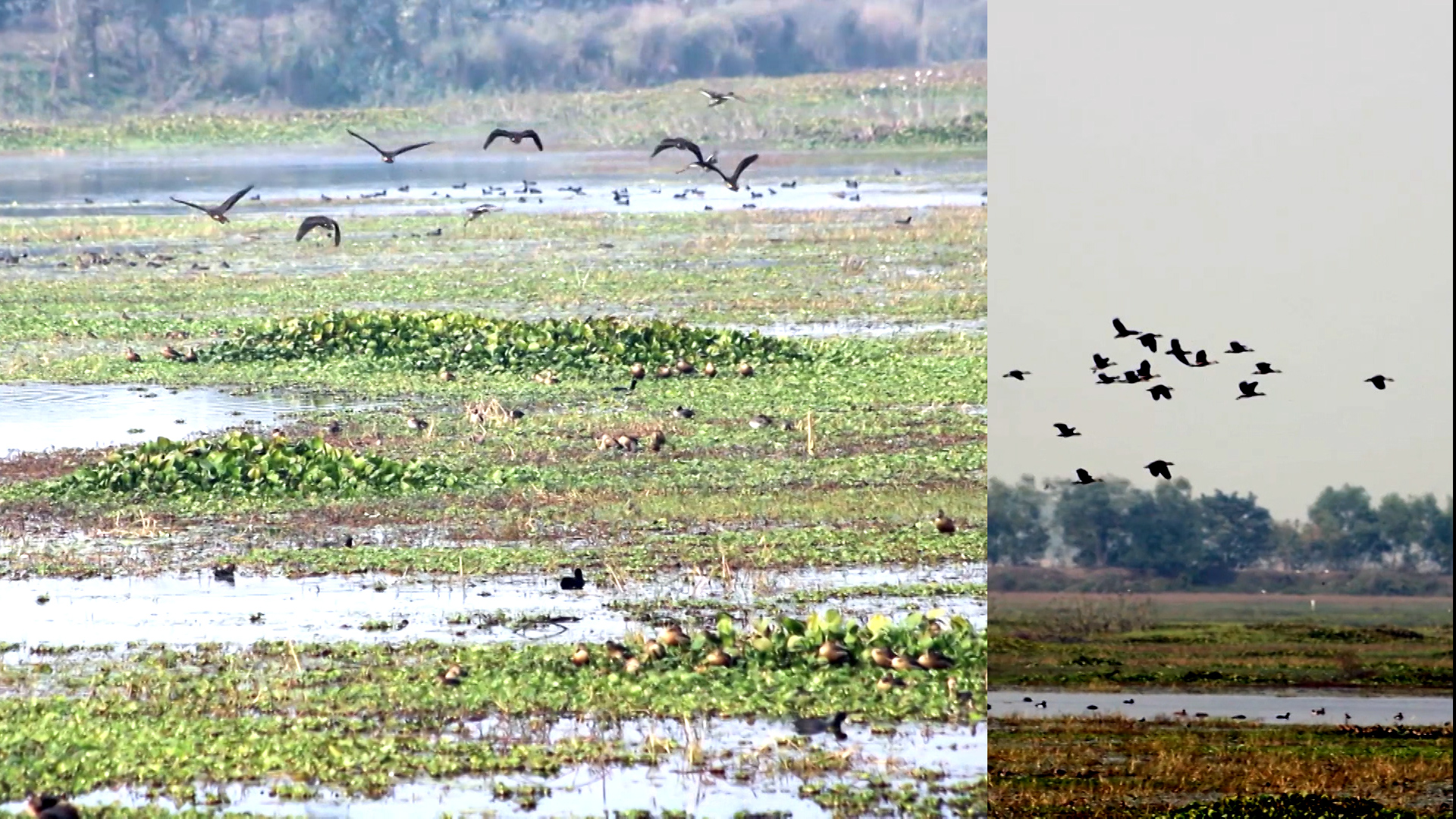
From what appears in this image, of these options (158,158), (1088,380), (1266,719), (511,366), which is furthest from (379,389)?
(1266,719)

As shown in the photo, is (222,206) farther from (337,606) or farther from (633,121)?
(337,606)

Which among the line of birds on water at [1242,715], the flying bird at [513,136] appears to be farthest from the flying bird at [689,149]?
the line of birds on water at [1242,715]

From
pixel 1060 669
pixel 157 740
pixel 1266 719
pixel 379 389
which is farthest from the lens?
pixel 1060 669

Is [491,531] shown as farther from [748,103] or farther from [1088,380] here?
[1088,380]

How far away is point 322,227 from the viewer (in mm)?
8430

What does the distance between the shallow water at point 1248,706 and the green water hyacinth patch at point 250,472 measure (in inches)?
167

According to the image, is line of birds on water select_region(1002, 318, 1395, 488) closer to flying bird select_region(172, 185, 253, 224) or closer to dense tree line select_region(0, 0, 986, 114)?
dense tree line select_region(0, 0, 986, 114)

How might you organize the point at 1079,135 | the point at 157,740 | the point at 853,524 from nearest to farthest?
the point at 157,740 → the point at 853,524 → the point at 1079,135

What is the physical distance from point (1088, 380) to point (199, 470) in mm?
4212

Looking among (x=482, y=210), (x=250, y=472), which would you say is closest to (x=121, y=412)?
(x=250, y=472)

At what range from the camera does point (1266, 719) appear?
1036cm

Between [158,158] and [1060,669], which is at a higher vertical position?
[158,158]

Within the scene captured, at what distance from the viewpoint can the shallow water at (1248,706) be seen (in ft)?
34.3

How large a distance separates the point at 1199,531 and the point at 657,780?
18.6ft
